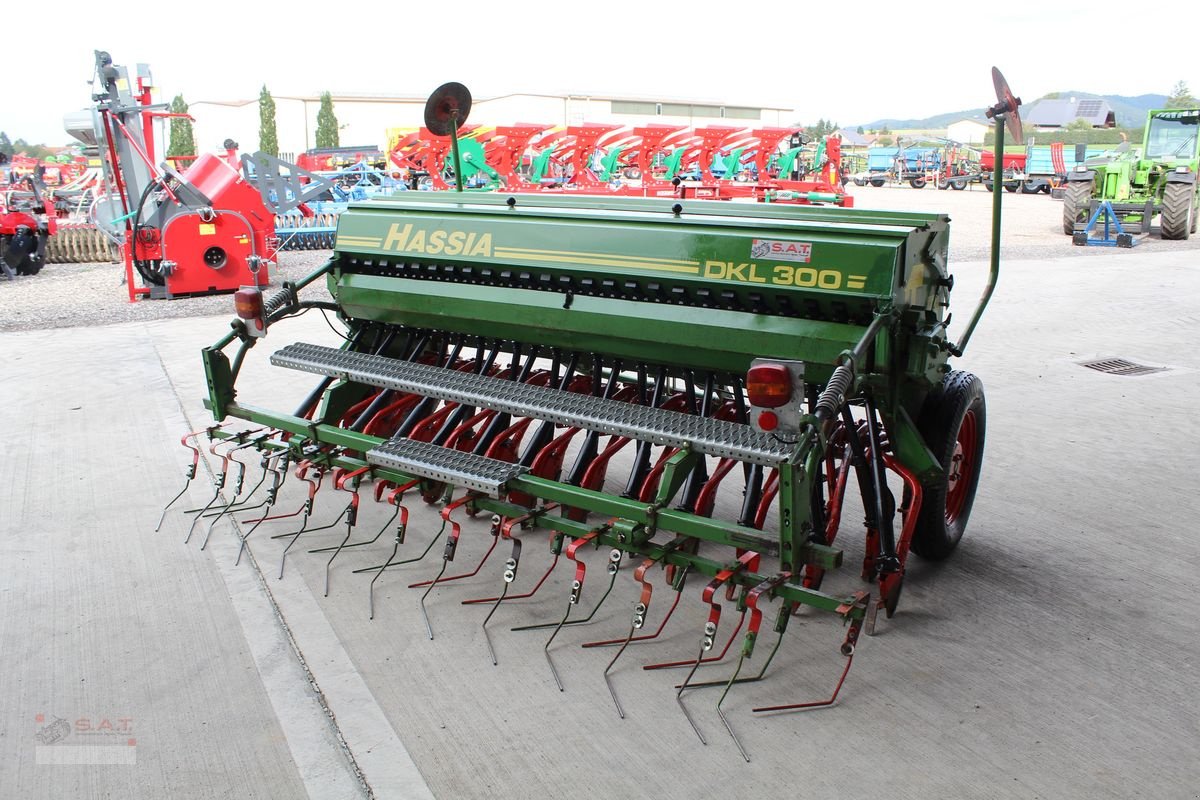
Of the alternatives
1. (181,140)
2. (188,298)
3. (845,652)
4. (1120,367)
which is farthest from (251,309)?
(181,140)

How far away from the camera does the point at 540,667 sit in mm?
2934

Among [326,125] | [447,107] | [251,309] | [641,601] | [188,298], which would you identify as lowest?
[641,601]

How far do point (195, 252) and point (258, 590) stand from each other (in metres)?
7.53

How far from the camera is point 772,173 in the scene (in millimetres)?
20125

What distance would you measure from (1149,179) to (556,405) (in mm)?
15877

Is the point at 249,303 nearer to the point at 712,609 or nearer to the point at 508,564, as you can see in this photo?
the point at 508,564

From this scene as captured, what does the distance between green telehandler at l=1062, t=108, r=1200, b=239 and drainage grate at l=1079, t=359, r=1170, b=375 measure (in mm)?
9462

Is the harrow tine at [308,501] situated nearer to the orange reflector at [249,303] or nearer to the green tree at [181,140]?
the orange reflector at [249,303]

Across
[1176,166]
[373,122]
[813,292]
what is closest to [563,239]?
[813,292]

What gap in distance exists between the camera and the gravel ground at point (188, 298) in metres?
9.38

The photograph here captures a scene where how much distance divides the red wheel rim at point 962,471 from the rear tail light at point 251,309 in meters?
2.85

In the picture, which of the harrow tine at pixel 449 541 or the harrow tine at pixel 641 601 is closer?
the harrow tine at pixel 641 601

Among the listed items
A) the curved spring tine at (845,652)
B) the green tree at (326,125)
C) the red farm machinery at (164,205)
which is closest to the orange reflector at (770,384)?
Answer: the curved spring tine at (845,652)

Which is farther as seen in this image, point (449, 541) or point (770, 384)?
point (449, 541)
